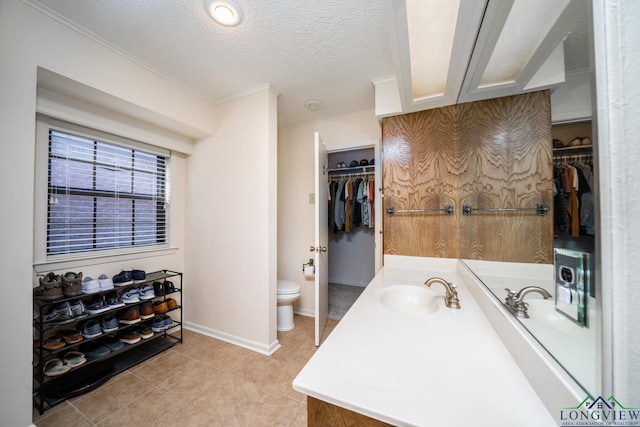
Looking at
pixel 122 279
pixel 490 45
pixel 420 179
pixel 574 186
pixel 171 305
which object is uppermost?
pixel 490 45

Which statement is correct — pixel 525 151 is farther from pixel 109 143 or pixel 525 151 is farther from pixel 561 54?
pixel 109 143

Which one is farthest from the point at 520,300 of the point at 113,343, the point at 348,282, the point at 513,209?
the point at 348,282

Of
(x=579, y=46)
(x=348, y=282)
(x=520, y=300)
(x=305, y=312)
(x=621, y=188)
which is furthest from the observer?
(x=348, y=282)

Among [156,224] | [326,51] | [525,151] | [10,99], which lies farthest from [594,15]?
[156,224]

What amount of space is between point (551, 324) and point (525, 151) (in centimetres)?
75

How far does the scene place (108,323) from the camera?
61.5 inches

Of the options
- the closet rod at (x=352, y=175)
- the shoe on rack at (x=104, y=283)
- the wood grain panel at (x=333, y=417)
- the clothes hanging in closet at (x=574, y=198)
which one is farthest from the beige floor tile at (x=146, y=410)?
the closet rod at (x=352, y=175)

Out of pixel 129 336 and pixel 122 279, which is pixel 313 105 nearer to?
pixel 122 279

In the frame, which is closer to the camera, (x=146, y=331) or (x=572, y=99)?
(x=572, y=99)

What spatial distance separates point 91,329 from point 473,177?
9.19 feet

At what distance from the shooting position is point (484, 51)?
979 millimetres

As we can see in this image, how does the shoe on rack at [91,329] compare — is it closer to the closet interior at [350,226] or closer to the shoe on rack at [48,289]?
the shoe on rack at [48,289]

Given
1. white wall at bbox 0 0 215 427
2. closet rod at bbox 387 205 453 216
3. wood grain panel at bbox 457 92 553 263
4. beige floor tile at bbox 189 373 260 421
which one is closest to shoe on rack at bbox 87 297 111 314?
white wall at bbox 0 0 215 427

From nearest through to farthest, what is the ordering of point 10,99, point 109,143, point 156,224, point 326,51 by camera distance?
point 10,99 → point 326,51 → point 109,143 → point 156,224
